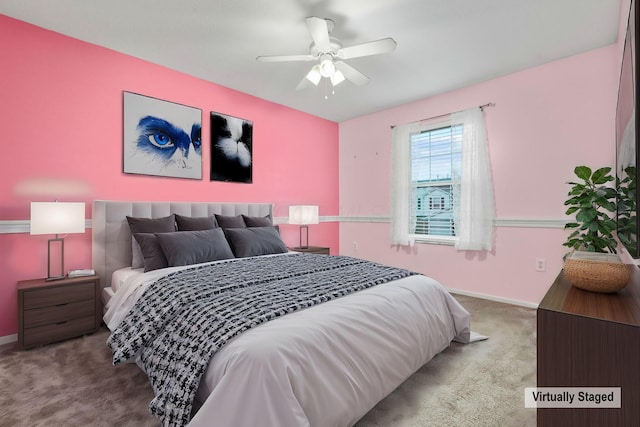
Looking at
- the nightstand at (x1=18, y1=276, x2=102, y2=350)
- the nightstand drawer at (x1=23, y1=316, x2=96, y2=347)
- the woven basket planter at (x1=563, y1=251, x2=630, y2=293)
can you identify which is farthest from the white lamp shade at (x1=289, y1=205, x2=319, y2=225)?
the woven basket planter at (x1=563, y1=251, x2=630, y2=293)

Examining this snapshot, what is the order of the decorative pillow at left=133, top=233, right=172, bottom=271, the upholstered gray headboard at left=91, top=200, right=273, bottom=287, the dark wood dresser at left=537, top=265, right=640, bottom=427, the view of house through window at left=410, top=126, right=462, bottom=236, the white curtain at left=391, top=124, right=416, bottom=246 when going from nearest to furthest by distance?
the dark wood dresser at left=537, top=265, right=640, bottom=427 < the decorative pillow at left=133, top=233, right=172, bottom=271 < the upholstered gray headboard at left=91, top=200, right=273, bottom=287 < the view of house through window at left=410, top=126, right=462, bottom=236 < the white curtain at left=391, top=124, right=416, bottom=246

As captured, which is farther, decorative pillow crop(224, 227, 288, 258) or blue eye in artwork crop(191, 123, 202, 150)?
blue eye in artwork crop(191, 123, 202, 150)

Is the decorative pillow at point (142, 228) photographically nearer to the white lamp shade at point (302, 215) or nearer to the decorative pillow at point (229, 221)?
the decorative pillow at point (229, 221)

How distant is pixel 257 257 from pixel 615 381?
2613 mm

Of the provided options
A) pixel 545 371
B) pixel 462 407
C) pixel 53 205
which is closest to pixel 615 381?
pixel 545 371

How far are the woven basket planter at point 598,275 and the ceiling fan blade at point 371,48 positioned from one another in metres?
1.82

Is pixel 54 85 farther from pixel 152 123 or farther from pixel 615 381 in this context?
pixel 615 381

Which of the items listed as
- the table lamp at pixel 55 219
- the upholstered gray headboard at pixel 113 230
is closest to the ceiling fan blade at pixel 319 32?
the upholstered gray headboard at pixel 113 230

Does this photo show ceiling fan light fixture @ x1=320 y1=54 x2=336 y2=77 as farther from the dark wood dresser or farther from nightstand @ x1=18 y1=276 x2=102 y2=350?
nightstand @ x1=18 y1=276 x2=102 y2=350

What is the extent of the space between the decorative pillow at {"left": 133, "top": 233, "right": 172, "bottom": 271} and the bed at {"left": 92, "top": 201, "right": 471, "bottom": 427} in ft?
0.14

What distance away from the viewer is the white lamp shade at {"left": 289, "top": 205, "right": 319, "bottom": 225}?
426 cm

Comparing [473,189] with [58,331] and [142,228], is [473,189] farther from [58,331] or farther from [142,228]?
[58,331]

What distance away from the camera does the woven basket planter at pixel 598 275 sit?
1.19 meters

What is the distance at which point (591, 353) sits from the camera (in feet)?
3.18
